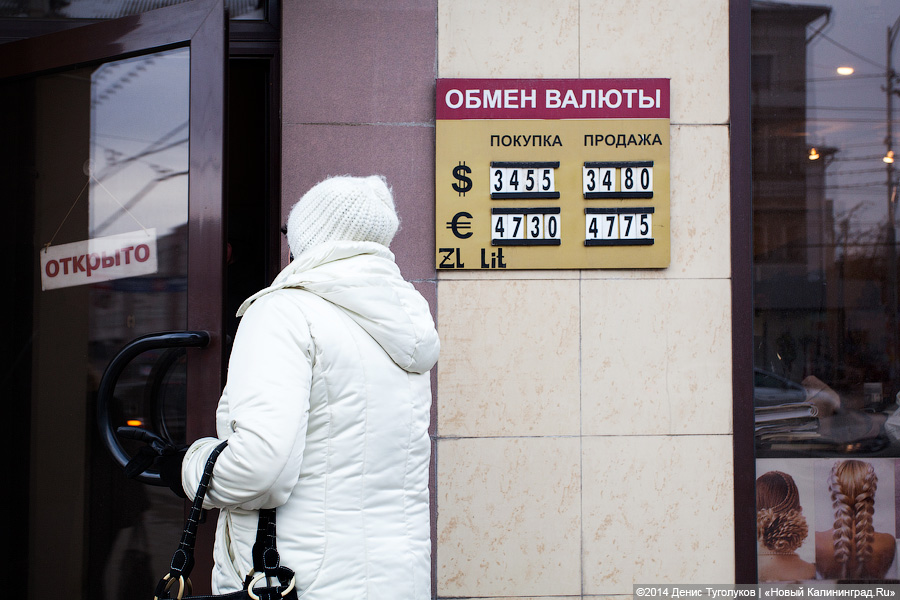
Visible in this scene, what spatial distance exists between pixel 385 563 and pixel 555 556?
1.26 metres

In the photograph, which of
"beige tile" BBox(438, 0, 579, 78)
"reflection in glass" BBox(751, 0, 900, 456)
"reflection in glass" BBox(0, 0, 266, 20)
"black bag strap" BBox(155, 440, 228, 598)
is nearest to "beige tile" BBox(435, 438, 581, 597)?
"reflection in glass" BBox(751, 0, 900, 456)

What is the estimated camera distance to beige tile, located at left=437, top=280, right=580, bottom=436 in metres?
2.60

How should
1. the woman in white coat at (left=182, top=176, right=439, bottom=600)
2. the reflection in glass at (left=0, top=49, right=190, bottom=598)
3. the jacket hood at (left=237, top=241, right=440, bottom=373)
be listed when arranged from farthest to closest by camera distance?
the reflection in glass at (left=0, top=49, right=190, bottom=598), the jacket hood at (left=237, top=241, right=440, bottom=373), the woman in white coat at (left=182, top=176, right=439, bottom=600)

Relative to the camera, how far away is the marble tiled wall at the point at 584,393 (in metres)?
2.60

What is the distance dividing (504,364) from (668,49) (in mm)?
1413

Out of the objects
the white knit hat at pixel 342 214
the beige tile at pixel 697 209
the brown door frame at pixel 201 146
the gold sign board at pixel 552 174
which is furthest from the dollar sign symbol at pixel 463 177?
the white knit hat at pixel 342 214

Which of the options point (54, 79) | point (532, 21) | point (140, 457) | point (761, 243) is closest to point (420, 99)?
point (532, 21)

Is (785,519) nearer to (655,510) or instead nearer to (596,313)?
(655,510)

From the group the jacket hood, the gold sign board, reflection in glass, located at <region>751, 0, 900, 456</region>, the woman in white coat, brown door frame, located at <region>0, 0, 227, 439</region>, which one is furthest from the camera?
reflection in glass, located at <region>751, 0, 900, 456</region>

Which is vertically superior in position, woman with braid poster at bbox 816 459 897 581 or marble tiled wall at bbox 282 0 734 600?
marble tiled wall at bbox 282 0 734 600

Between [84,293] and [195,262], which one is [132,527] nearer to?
[84,293]

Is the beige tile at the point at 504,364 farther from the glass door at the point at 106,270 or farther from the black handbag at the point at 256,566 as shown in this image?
the black handbag at the point at 256,566

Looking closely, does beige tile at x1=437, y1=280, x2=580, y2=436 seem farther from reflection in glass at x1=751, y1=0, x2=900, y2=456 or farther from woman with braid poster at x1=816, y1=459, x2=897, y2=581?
woman with braid poster at x1=816, y1=459, x2=897, y2=581

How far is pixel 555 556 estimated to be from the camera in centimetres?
260
